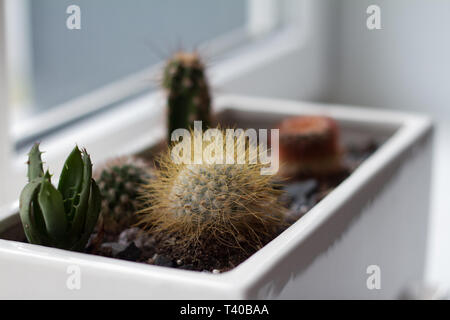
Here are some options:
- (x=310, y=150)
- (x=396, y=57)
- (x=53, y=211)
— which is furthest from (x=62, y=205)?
(x=396, y=57)

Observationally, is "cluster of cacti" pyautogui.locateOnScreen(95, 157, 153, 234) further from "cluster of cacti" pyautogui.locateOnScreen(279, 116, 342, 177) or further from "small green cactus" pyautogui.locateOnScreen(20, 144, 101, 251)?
"cluster of cacti" pyautogui.locateOnScreen(279, 116, 342, 177)

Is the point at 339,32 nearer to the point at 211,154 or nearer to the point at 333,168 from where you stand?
the point at 333,168

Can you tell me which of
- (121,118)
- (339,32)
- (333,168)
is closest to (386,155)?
(333,168)

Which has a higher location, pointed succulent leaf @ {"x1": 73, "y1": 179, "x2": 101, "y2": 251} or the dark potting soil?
pointed succulent leaf @ {"x1": 73, "y1": 179, "x2": 101, "y2": 251}

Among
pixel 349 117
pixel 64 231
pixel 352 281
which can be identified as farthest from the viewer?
pixel 349 117
